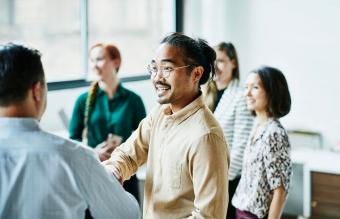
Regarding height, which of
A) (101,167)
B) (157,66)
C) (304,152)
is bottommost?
(304,152)

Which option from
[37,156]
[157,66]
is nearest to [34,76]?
[37,156]

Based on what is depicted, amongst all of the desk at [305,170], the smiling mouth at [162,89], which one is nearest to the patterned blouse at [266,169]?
the smiling mouth at [162,89]

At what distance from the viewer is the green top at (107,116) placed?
3.05 metres

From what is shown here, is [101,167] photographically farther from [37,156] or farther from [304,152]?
[304,152]

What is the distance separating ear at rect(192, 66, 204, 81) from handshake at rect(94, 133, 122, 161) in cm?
120

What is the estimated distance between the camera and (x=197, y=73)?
1785 mm

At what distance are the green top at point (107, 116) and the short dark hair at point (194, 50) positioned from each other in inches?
49.7

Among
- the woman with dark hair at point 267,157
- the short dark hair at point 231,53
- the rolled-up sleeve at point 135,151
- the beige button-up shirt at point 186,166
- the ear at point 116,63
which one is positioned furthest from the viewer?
the short dark hair at point 231,53

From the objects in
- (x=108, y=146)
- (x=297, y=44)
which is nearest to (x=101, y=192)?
(x=108, y=146)

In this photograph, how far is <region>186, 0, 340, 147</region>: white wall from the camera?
14.4 ft

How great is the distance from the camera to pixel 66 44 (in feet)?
13.3

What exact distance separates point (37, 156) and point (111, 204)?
10.0 inches

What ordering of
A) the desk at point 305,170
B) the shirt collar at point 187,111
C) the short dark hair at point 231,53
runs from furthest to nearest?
the desk at point 305,170, the short dark hair at point 231,53, the shirt collar at point 187,111

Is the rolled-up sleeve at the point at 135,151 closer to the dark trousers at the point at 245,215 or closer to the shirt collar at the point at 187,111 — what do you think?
the shirt collar at the point at 187,111
